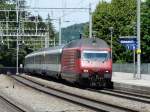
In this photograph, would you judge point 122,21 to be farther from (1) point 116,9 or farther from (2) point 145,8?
(2) point 145,8

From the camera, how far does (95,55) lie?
123 ft

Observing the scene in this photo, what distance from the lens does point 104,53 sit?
3766 centimetres

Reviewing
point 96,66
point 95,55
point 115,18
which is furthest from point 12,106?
point 115,18

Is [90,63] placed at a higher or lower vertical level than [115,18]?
lower

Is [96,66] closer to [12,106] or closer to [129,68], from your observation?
[12,106]

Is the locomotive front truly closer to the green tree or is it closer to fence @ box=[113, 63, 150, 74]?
fence @ box=[113, 63, 150, 74]

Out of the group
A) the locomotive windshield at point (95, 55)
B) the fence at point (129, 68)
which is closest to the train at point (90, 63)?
the locomotive windshield at point (95, 55)

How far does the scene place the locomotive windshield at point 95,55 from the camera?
1470 inches

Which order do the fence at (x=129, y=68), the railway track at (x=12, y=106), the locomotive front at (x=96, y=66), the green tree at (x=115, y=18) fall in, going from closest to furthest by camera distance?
1. the railway track at (x=12, y=106)
2. the locomotive front at (x=96, y=66)
3. the fence at (x=129, y=68)
4. the green tree at (x=115, y=18)

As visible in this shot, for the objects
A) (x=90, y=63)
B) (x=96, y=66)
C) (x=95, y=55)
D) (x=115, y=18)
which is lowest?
(x=96, y=66)

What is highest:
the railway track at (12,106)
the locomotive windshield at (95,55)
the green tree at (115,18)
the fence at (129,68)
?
the green tree at (115,18)

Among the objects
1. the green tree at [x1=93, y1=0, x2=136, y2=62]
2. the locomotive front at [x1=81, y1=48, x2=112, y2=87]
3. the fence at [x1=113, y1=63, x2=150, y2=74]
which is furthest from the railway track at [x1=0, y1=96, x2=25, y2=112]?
the green tree at [x1=93, y1=0, x2=136, y2=62]

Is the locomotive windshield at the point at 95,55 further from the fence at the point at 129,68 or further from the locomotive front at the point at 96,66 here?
the fence at the point at 129,68

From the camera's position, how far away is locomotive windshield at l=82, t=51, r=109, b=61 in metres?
37.3
